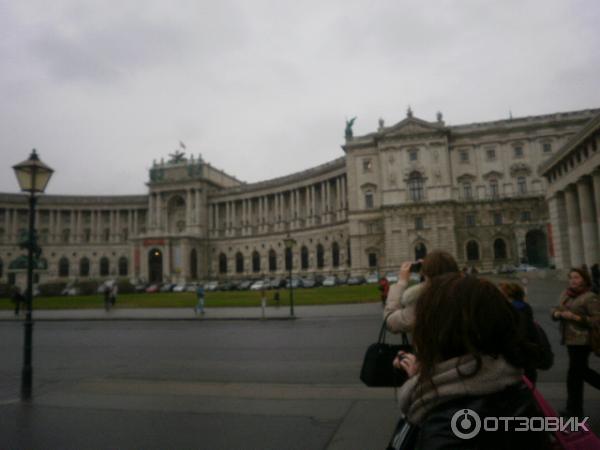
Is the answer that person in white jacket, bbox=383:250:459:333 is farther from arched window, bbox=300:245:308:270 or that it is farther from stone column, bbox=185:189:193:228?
stone column, bbox=185:189:193:228

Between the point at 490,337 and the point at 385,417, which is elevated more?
the point at 490,337

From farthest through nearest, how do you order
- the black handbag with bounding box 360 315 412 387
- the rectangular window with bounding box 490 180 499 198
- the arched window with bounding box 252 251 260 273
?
the arched window with bounding box 252 251 260 273
the rectangular window with bounding box 490 180 499 198
the black handbag with bounding box 360 315 412 387

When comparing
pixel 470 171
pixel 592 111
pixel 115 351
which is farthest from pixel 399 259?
pixel 115 351

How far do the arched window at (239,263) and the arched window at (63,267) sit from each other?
127 ft

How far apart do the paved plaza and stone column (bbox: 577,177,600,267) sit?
67.1ft

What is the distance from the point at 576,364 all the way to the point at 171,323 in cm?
2028

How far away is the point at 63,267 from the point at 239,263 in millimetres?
40619

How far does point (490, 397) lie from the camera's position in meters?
2.26

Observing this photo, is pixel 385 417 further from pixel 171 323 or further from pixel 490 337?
pixel 171 323

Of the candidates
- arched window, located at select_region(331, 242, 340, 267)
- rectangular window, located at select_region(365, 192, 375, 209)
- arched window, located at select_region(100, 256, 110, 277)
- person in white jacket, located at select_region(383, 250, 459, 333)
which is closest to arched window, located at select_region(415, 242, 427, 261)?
rectangular window, located at select_region(365, 192, 375, 209)

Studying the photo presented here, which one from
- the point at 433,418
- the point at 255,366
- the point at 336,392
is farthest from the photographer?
the point at 255,366

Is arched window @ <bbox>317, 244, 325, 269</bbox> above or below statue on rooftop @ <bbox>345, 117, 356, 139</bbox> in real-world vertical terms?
below

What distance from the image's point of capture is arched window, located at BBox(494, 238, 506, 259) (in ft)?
→ 201

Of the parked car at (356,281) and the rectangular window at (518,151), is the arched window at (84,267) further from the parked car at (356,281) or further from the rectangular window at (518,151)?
the rectangular window at (518,151)
